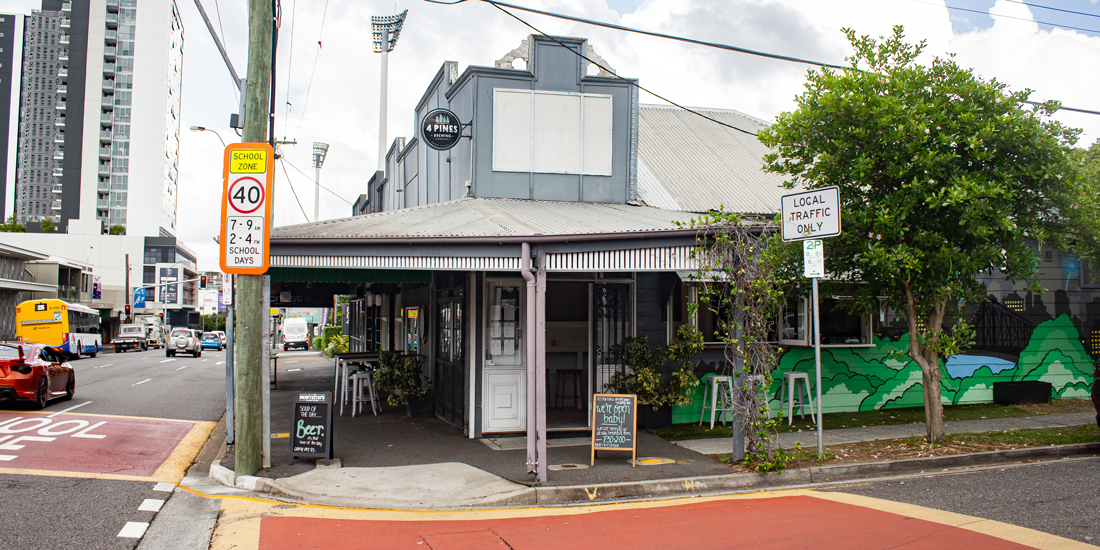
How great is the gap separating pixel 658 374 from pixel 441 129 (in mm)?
5728

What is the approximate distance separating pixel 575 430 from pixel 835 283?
4.54 metres

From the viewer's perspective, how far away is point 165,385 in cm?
2064

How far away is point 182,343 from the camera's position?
39344 mm

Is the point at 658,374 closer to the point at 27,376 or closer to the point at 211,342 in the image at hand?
the point at 27,376

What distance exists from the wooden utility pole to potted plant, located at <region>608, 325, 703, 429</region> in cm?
521

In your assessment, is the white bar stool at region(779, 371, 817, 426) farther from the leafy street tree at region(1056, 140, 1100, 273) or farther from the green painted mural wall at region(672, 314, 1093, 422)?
the leafy street tree at region(1056, 140, 1100, 273)

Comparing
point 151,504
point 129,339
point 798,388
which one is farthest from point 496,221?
point 129,339

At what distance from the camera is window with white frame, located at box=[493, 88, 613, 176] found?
12797 mm

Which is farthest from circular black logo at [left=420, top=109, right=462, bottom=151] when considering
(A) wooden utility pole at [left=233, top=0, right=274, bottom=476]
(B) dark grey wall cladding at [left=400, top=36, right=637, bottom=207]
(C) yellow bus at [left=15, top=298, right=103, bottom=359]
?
(C) yellow bus at [left=15, top=298, right=103, bottom=359]

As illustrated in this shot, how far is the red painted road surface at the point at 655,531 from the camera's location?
590 cm

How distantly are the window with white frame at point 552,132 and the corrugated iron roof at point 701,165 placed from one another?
1412mm

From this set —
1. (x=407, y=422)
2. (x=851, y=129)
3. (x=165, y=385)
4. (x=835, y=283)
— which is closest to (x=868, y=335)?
(x=835, y=283)

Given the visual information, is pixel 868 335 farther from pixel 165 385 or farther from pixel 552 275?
pixel 165 385

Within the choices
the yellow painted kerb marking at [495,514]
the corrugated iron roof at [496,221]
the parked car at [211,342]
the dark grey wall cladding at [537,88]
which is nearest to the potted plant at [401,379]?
the corrugated iron roof at [496,221]
